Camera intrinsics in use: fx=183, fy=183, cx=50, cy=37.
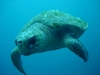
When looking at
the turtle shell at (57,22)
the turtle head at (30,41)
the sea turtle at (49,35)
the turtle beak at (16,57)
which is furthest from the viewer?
the turtle beak at (16,57)

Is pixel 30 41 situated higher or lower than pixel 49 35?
lower

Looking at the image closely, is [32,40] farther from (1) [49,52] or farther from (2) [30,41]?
(1) [49,52]

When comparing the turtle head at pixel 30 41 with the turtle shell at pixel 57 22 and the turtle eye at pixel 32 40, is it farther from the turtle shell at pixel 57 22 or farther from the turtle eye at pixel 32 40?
the turtle shell at pixel 57 22

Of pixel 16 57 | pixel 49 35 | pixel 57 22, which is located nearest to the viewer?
pixel 49 35

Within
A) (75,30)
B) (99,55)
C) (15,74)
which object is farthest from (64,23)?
(15,74)

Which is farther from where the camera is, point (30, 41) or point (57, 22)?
point (57, 22)

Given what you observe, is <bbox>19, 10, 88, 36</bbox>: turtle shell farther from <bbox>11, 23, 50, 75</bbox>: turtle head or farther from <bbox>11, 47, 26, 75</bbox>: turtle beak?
<bbox>11, 47, 26, 75</bbox>: turtle beak

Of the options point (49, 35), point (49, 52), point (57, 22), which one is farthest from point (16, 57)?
point (49, 52)

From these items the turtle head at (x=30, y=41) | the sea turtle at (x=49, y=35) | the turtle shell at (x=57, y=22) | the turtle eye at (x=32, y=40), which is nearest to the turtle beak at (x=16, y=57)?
the sea turtle at (x=49, y=35)

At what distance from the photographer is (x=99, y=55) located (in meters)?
27.8

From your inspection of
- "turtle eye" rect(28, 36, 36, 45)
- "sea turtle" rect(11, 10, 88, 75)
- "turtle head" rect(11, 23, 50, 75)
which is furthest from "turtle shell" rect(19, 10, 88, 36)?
"turtle eye" rect(28, 36, 36, 45)

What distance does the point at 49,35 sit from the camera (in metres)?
5.48

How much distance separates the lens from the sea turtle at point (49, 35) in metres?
4.63

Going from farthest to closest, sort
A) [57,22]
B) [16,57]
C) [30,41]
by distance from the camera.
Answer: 1. [16,57]
2. [57,22]
3. [30,41]
